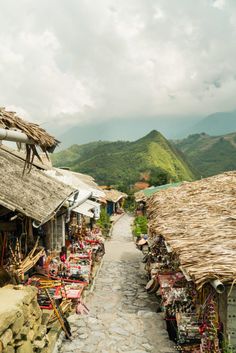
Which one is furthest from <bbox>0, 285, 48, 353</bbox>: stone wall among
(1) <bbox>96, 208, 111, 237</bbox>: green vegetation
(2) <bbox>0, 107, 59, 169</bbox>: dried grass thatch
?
(1) <bbox>96, 208, 111, 237</bbox>: green vegetation

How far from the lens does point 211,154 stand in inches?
5620

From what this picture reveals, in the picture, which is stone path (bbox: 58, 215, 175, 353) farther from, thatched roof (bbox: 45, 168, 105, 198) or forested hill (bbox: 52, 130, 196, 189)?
forested hill (bbox: 52, 130, 196, 189)

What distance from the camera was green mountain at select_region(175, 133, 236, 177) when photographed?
117 m

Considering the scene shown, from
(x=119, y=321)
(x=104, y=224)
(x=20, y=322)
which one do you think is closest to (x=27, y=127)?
(x=20, y=322)

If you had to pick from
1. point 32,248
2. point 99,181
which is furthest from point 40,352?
point 99,181

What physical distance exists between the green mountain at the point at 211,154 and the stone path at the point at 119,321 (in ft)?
308

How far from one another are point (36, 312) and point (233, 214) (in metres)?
5.88

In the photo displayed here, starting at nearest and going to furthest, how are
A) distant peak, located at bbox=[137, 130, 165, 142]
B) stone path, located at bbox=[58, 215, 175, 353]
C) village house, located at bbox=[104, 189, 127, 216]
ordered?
1. stone path, located at bbox=[58, 215, 175, 353]
2. village house, located at bbox=[104, 189, 127, 216]
3. distant peak, located at bbox=[137, 130, 165, 142]

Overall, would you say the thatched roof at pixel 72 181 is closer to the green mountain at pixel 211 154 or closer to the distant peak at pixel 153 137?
the distant peak at pixel 153 137

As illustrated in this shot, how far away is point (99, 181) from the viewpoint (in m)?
76.9

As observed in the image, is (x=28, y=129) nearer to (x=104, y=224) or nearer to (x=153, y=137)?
(x=104, y=224)

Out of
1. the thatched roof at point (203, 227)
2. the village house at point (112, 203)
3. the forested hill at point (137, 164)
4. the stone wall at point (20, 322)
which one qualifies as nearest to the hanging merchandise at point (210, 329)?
the thatched roof at point (203, 227)

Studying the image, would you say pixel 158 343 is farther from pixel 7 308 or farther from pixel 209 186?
pixel 209 186

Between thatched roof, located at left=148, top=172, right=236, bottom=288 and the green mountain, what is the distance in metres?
94.2
